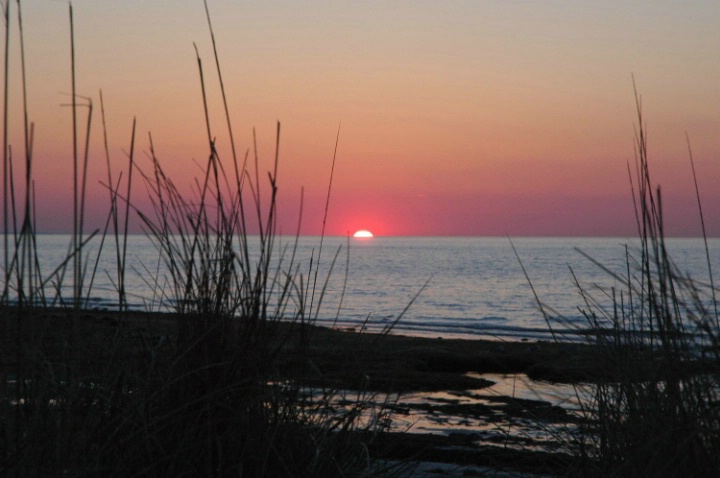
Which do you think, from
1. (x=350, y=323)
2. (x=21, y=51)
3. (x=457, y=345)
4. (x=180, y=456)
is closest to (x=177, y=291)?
(x=180, y=456)

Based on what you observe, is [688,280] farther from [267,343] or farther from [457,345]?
[457,345]

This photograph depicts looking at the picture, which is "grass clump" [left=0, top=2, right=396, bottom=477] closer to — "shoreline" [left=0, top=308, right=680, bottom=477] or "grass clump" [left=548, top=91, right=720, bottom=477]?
"shoreline" [left=0, top=308, right=680, bottom=477]

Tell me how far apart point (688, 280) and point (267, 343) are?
1091 mm

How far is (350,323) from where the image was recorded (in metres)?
20.2

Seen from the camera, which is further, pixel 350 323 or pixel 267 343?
pixel 350 323

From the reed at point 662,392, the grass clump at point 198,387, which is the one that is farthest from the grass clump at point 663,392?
the grass clump at point 198,387

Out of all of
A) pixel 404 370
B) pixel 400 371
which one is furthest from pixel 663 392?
pixel 404 370

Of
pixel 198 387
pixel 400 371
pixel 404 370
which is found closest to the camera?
pixel 198 387

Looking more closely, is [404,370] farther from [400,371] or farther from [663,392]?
[663,392]

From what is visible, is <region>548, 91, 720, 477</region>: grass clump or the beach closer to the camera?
<region>548, 91, 720, 477</region>: grass clump

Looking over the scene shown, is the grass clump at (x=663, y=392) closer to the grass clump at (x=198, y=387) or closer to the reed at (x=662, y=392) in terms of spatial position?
the reed at (x=662, y=392)

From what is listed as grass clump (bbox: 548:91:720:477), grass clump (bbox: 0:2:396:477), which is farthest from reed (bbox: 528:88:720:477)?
grass clump (bbox: 0:2:396:477)

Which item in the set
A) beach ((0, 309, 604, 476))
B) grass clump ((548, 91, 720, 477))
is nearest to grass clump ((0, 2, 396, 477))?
beach ((0, 309, 604, 476))

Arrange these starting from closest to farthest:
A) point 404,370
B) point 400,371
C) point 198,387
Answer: point 198,387 < point 400,371 < point 404,370
